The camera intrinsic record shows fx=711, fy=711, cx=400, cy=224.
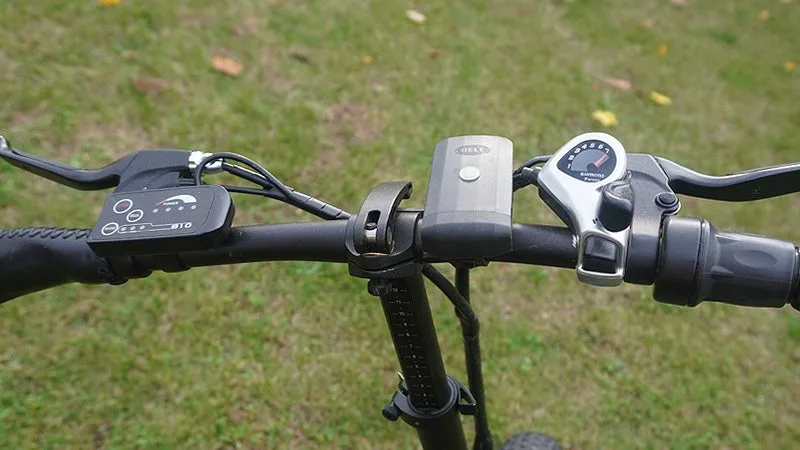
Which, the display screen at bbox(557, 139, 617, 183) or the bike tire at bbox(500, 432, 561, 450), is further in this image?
the bike tire at bbox(500, 432, 561, 450)

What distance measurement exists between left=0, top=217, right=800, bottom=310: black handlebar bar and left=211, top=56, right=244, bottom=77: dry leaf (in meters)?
2.36

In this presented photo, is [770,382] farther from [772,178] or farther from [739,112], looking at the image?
[772,178]

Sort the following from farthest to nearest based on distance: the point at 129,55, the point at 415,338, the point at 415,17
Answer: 1. the point at 415,17
2. the point at 129,55
3. the point at 415,338

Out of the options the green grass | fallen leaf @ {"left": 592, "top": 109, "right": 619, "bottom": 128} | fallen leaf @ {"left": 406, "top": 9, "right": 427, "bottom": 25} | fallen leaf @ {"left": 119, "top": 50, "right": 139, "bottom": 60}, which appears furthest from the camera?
fallen leaf @ {"left": 406, "top": 9, "right": 427, "bottom": 25}

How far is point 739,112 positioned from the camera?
3764 mm

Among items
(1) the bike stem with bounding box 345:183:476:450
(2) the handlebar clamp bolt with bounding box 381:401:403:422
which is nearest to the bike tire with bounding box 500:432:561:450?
(1) the bike stem with bounding box 345:183:476:450

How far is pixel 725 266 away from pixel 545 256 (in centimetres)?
20

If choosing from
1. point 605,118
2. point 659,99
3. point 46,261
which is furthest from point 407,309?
point 659,99

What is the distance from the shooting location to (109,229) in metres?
0.91

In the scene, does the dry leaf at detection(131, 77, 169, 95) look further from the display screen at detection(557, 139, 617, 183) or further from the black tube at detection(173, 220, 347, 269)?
the display screen at detection(557, 139, 617, 183)

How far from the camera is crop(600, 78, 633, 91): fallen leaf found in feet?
12.2

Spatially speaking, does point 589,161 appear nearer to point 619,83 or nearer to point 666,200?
point 666,200

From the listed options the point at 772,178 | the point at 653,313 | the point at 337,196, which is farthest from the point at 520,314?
the point at 772,178

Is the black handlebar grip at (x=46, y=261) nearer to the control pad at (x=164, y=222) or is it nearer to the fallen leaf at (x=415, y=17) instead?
the control pad at (x=164, y=222)
